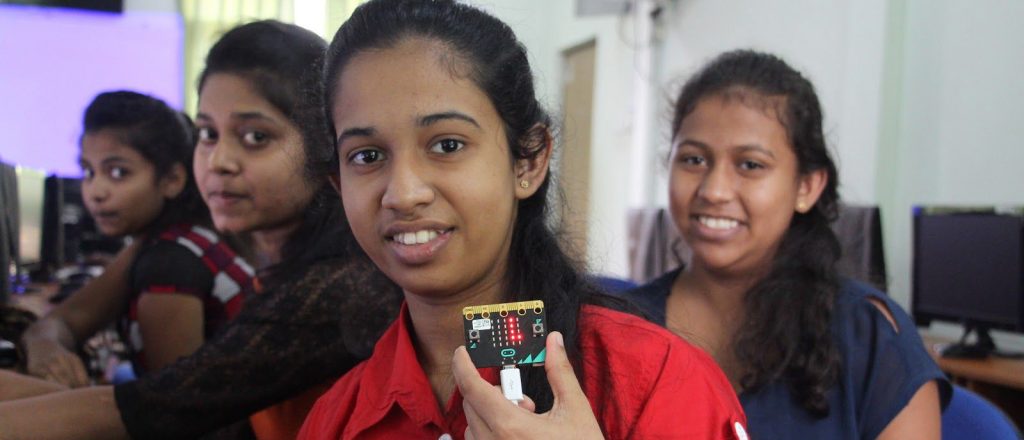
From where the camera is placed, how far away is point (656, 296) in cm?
156

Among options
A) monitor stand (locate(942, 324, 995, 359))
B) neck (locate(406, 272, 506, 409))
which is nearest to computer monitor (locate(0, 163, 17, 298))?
neck (locate(406, 272, 506, 409))

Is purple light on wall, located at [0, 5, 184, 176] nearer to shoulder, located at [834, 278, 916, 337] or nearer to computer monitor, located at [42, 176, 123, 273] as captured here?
computer monitor, located at [42, 176, 123, 273]

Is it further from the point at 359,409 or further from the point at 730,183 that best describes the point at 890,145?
the point at 359,409

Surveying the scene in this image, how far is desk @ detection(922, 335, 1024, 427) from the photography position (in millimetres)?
2223

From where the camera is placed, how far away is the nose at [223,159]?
127 cm

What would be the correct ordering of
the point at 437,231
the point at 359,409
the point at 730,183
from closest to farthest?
the point at 437,231
the point at 359,409
the point at 730,183

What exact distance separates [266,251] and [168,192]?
0.47 m

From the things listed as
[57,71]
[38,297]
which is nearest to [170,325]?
[38,297]

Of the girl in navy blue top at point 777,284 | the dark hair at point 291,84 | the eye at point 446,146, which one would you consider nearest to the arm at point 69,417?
the dark hair at point 291,84

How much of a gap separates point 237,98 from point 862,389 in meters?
1.11

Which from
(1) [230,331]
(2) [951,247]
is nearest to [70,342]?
(1) [230,331]

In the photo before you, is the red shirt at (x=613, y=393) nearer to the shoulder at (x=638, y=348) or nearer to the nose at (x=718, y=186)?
the shoulder at (x=638, y=348)

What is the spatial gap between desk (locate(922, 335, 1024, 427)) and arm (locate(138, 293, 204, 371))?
1962 mm

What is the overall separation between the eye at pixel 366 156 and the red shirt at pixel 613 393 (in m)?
0.22
